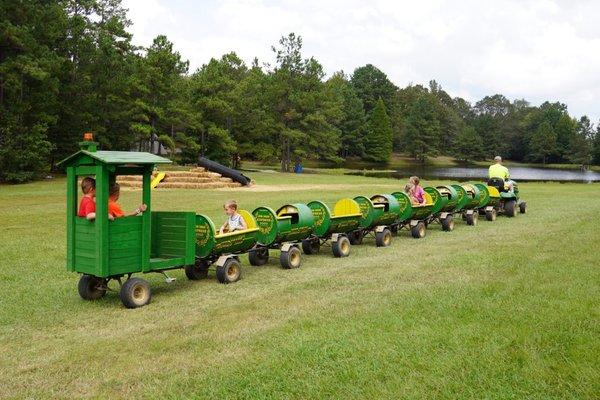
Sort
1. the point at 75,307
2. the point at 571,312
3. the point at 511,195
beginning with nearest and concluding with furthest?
the point at 571,312, the point at 75,307, the point at 511,195

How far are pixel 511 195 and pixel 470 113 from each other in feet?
494

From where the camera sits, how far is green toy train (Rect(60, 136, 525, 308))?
791 centimetres

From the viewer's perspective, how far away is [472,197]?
56.6ft

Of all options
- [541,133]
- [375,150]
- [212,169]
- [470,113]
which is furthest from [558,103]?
[212,169]

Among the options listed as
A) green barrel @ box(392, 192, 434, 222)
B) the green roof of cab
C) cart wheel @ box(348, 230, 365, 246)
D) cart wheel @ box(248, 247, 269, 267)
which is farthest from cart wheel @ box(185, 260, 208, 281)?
green barrel @ box(392, 192, 434, 222)

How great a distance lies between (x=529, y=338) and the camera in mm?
5875

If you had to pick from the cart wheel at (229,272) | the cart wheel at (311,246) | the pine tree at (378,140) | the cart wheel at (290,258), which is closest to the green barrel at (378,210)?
the cart wheel at (311,246)

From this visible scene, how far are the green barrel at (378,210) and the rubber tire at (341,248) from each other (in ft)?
3.50

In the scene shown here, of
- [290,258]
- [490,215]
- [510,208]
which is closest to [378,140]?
[510,208]

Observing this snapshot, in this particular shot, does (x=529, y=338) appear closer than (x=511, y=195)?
Yes

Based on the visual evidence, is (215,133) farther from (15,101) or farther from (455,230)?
(455,230)

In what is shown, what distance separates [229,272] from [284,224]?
186 cm

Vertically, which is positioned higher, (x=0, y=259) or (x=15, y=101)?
(x=15, y=101)

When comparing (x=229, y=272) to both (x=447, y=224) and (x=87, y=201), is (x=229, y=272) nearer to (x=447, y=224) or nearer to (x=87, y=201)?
(x=87, y=201)
